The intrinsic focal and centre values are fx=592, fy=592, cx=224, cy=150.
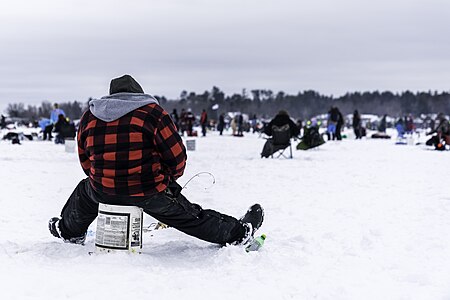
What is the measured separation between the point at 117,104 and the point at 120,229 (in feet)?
2.84

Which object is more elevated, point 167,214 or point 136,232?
point 167,214

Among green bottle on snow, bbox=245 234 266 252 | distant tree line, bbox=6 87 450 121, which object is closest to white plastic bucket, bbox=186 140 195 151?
green bottle on snow, bbox=245 234 266 252

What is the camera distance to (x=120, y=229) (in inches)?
162

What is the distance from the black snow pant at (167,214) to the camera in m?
4.20

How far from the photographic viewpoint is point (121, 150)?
13.3 feet

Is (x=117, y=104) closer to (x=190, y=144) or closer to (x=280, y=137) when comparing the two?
(x=280, y=137)

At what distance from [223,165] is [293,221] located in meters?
6.64

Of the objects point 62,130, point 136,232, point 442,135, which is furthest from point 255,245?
point 62,130

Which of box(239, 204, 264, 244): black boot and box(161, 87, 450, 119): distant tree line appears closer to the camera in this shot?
box(239, 204, 264, 244): black boot

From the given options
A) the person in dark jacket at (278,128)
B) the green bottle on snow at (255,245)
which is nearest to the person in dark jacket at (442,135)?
the person in dark jacket at (278,128)

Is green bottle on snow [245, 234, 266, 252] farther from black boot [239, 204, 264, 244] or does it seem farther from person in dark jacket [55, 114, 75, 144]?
person in dark jacket [55, 114, 75, 144]

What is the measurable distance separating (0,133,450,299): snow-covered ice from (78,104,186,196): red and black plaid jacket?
0.50 m

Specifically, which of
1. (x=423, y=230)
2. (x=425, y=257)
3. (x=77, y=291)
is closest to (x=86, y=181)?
(x=77, y=291)

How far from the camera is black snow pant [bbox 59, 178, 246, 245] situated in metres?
4.20
